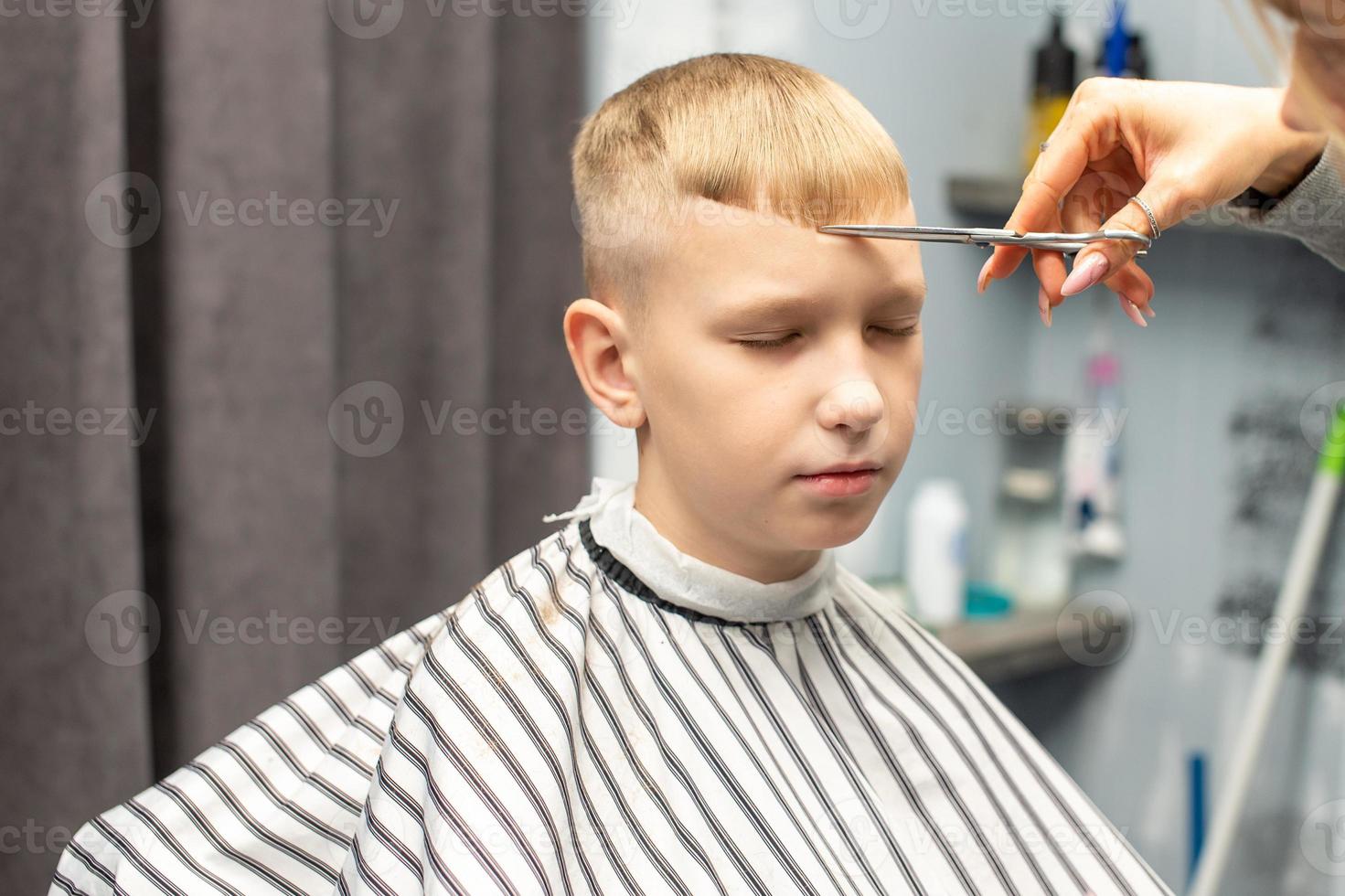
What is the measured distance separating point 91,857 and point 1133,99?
1079 millimetres

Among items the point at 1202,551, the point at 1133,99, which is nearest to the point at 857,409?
the point at 1133,99

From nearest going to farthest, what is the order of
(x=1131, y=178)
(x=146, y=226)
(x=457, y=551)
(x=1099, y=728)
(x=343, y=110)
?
(x=1131, y=178), (x=146, y=226), (x=343, y=110), (x=457, y=551), (x=1099, y=728)

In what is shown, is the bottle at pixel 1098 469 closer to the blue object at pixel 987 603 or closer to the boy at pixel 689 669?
the blue object at pixel 987 603

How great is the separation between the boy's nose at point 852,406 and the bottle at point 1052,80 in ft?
4.68

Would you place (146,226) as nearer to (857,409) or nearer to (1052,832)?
(857,409)

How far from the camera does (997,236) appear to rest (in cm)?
82

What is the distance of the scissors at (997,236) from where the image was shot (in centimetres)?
81

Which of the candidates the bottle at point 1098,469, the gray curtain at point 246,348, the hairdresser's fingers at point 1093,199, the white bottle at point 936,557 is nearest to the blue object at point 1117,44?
the bottle at point 1098,469

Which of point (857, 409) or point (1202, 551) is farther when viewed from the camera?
point (1202, 551)

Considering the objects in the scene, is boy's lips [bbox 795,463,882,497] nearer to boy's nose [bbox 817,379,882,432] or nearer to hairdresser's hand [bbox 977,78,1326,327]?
boy's nose [bbox 817,379,882,432]

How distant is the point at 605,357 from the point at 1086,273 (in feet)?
1.37

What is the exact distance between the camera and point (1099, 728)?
230 cm

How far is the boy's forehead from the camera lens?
0.87 meters

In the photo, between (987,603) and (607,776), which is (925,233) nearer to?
(607,776)
